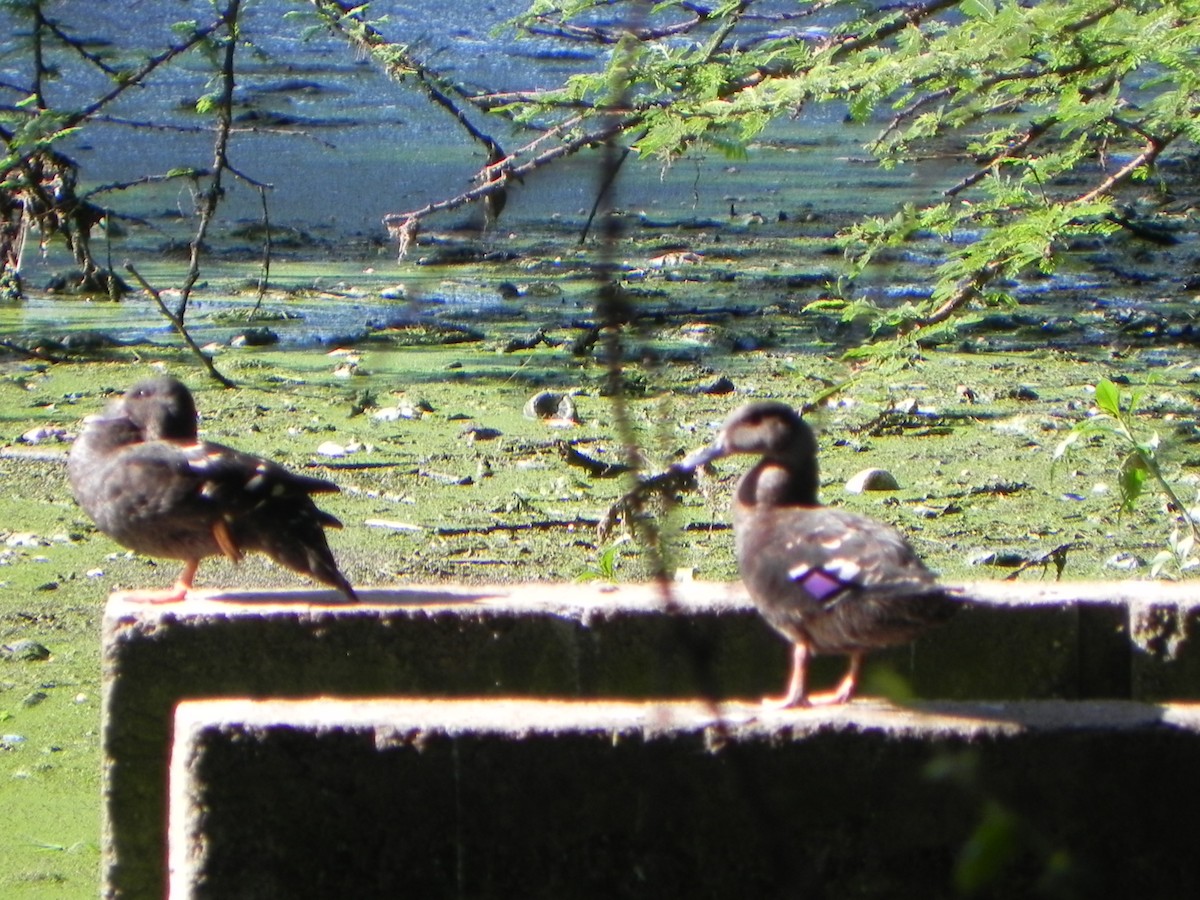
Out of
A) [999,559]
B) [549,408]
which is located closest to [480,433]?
[549,408]

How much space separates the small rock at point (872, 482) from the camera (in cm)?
682

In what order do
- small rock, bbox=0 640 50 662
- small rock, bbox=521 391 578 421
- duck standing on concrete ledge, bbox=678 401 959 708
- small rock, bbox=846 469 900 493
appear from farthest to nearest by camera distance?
small rock, bbox=521 391 578 421 < small rock, bbox=846 469 900 493 < small rock, bbox=0 640 50 662 < duck standing on concrete ledge, bbox=678 401 959 708

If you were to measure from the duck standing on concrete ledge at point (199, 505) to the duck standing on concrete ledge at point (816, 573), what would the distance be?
886 mm

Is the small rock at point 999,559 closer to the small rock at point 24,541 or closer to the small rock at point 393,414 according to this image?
the small rock at point 393,414

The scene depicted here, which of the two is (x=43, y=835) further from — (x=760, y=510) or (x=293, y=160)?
(x=293, y=160)

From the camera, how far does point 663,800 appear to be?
3.02 m

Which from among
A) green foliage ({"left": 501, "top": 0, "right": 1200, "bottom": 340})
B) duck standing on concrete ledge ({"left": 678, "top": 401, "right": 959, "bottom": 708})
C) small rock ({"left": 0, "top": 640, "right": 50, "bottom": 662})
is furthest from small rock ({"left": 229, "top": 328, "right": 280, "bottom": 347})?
duck standing on concrete ledge ({"left": 678, "top": 401, "right": 959, "bottom": 708})

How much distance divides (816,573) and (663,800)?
1.84ft

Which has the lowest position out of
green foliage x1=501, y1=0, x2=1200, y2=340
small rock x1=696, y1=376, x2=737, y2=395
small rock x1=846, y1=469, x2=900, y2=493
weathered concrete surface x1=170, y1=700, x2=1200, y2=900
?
weathered concrete surface x1=170, y1=700, x2=1200, y2=900

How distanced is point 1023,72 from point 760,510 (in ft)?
5.79

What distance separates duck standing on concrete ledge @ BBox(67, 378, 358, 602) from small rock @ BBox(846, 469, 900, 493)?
3052 mm

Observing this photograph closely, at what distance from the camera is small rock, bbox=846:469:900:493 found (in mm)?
6820

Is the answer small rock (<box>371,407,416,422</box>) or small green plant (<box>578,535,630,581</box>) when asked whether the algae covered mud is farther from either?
small green plant (<box>578,535,630,581</box>)

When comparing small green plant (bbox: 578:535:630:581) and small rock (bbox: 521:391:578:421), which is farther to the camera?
small rock (bbox: 521:391:578:421)
